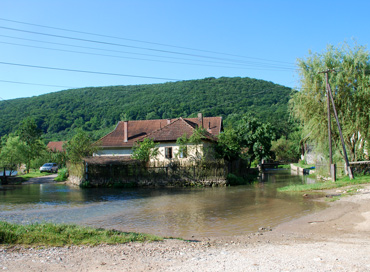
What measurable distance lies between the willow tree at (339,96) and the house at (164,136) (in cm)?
1002

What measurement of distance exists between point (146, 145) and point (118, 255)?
998 inches

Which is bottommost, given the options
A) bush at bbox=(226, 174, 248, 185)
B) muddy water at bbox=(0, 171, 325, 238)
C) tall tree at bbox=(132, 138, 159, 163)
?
muddy water at bbox=(0, 171, 325, 238)

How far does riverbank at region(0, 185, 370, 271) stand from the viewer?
20.9 ft

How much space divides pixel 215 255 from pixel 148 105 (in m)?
82.2

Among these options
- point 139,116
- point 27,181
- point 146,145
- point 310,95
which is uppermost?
point 139,116

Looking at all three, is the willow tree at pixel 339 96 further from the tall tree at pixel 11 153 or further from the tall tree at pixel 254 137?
the tall tree at pixel 11 153

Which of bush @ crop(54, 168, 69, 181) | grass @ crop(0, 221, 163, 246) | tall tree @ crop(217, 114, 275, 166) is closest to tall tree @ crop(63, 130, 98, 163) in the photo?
bush @ crop(54, 168, 69, 181)

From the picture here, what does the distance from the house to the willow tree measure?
10022 millimetres

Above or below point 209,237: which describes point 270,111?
above

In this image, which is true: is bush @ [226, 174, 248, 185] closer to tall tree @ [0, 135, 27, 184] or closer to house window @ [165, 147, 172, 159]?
house window @ [165, 147, 172, 159]

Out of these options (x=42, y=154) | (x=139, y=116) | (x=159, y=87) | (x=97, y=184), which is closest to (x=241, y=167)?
(x=97, y=184)

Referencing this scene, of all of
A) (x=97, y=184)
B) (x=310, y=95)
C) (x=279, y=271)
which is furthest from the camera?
(x=97, y=184)

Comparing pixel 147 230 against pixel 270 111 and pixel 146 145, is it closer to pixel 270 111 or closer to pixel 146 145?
pixel 146 145

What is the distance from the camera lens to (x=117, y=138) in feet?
144
